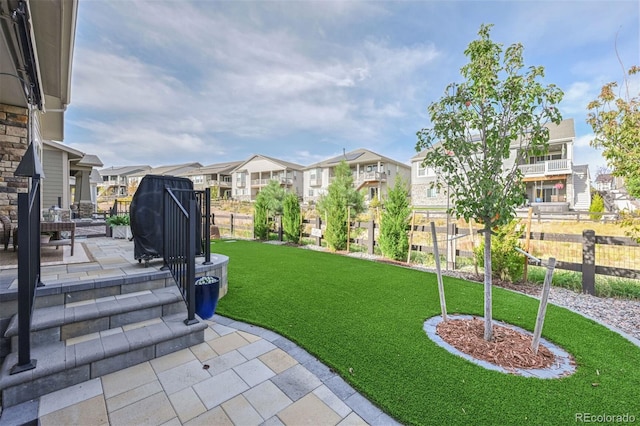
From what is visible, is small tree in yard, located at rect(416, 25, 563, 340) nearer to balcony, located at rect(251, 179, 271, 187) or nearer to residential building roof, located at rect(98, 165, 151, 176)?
balcony, located at rect(251, 179, 271, 187)

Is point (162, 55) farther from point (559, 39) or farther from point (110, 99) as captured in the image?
point (559, 39)

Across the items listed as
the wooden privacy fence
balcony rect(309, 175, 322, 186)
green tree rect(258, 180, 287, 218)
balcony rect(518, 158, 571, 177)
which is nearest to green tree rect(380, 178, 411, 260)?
the wooden privacy fence

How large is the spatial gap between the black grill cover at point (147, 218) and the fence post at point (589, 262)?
655cm

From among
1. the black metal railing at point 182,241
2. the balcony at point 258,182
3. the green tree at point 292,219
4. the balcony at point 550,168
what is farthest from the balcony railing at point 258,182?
the black metal railing at point 182,241

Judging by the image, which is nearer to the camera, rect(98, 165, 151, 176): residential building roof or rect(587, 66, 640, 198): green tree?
rect(587, 66, 640, 198): green tree

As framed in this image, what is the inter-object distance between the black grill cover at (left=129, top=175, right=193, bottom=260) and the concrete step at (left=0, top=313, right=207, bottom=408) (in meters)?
1.18

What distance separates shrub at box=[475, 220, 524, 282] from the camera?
5.18 m

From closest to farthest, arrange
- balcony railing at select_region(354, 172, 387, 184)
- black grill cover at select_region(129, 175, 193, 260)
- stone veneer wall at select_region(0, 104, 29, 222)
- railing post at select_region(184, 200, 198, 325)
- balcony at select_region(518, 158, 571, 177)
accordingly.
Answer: railing post at select_region(184, 200, 198, 325), black grill cover at select_region(129, 175, 193, 260), stone veneer wall at select_region(0, 104, 29, 222), balcony at select_region(518, 158, 571, 177), balcony railing at select_region(354, 172, 387, 184)

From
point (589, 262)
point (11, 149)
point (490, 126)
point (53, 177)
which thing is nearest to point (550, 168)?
point (589, 262)

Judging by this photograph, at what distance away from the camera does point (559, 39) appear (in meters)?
5.28

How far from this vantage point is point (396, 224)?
7.29 m

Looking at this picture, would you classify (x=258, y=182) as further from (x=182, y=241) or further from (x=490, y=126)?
(x=490, y=126)

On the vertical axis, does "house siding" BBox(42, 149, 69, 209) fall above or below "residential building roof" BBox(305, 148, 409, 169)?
below

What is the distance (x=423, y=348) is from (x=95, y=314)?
299 cm
